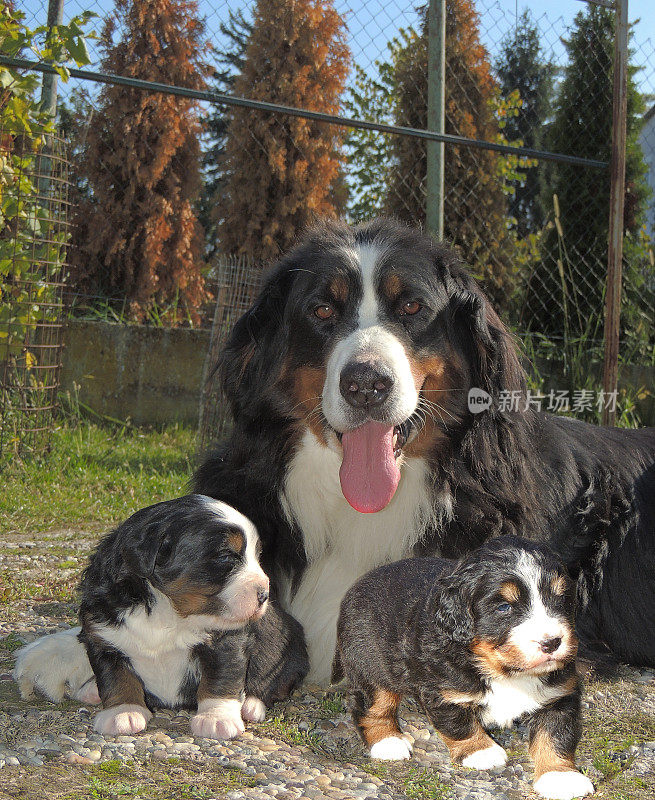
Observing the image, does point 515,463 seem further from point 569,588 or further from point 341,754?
point 341,754

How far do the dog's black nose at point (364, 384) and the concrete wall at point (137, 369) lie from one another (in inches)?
196

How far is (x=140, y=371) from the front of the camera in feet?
24.6

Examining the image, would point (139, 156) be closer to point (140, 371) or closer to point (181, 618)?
point (140, 371)

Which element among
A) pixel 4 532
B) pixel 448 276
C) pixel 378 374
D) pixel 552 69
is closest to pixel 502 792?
pixel 378 374

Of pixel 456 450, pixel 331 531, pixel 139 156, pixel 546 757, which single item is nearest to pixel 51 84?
pixel 139 156

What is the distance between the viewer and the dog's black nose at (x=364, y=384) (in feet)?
8.47

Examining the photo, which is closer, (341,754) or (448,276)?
(341,754)

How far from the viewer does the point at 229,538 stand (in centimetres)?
256

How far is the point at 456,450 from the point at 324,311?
619mm

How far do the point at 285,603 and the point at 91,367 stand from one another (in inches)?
192

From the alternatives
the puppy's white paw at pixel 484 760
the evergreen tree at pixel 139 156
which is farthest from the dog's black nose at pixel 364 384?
the evergreen tree at pixel 139 156

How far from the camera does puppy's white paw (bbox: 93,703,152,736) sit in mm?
2379

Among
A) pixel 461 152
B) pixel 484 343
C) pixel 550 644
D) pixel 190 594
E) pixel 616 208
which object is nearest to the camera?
pixel 550 644

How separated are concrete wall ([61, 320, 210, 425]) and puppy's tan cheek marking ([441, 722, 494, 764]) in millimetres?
5515
